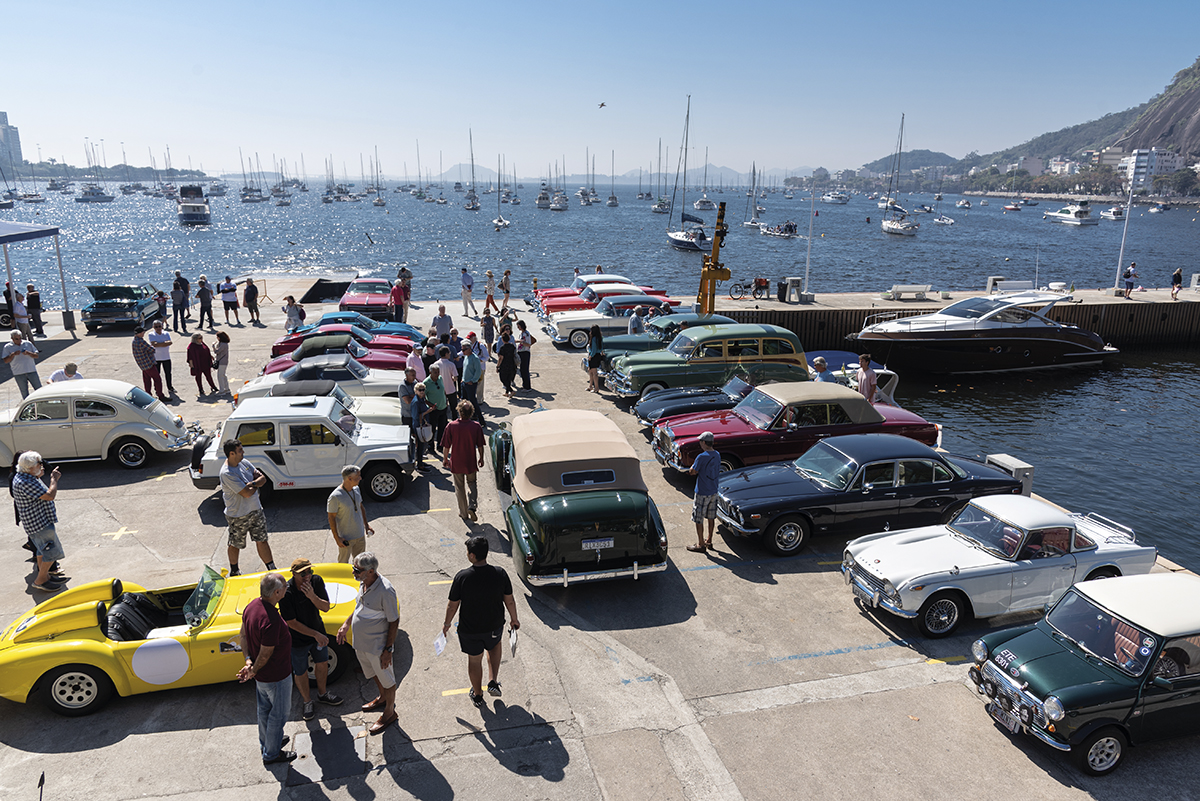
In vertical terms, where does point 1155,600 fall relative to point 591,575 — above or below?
above

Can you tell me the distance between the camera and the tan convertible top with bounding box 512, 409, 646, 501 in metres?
9.18

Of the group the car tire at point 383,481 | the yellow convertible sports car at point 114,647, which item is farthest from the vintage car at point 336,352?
the yellow convertible sports car at point 114,647

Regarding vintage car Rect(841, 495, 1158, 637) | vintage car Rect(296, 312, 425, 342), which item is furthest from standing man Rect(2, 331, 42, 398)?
vintage car Rect(841, 495, 1158, 637)

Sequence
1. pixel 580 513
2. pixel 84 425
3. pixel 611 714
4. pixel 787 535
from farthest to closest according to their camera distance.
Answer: pixel 84 425 < pixel 787 535 < pixel 580 513 < pixel 611 714

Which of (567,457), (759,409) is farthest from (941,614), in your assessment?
(759,409)

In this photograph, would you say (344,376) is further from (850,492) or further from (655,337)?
(850,492)

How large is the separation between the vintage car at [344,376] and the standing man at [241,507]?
18.6ft

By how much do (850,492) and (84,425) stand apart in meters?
12.7

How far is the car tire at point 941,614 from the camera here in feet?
27.1

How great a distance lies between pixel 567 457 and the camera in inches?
368

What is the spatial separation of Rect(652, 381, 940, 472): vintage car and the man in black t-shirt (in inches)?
234

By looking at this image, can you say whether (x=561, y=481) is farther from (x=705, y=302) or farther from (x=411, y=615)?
(x=705, y=302)

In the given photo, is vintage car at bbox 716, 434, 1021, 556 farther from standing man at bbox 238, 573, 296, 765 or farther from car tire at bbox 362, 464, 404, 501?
standing man at bbox 238, 573, 296, 765

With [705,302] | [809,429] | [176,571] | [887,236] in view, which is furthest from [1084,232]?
[176,571]
